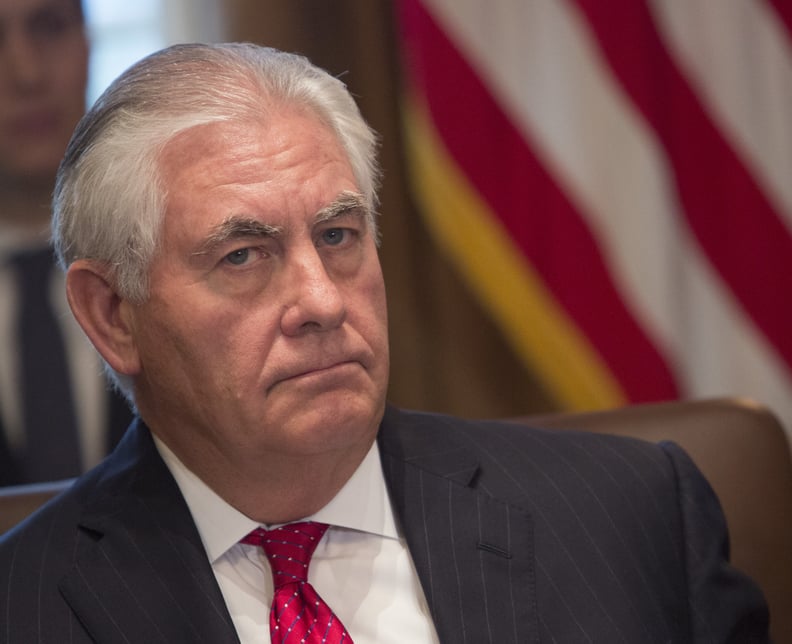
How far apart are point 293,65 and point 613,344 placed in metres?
1.60

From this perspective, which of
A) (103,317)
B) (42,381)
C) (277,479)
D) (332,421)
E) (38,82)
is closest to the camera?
(332,421)

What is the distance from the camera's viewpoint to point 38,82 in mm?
2947

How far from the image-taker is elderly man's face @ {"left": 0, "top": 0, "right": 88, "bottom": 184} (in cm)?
292

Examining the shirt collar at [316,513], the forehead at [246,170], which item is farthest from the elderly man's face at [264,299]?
the shirt collar at [316,513]

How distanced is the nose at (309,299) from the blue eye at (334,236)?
0.21ft

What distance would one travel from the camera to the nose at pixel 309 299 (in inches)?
64.9

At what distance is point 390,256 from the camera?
313 cm

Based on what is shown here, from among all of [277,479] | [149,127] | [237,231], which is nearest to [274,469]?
[277,479]

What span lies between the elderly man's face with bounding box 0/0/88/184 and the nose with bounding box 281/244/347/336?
1.55 m

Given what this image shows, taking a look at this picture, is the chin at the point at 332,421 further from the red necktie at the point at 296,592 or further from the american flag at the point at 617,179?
the american flag at the point at 617,179

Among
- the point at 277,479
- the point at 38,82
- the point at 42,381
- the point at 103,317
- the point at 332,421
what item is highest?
the point at 38,82

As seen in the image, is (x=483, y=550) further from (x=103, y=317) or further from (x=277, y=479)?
(x=103, y=317)

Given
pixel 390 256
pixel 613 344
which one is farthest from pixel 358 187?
pixel 613 344

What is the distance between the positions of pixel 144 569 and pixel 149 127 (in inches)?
26.8
